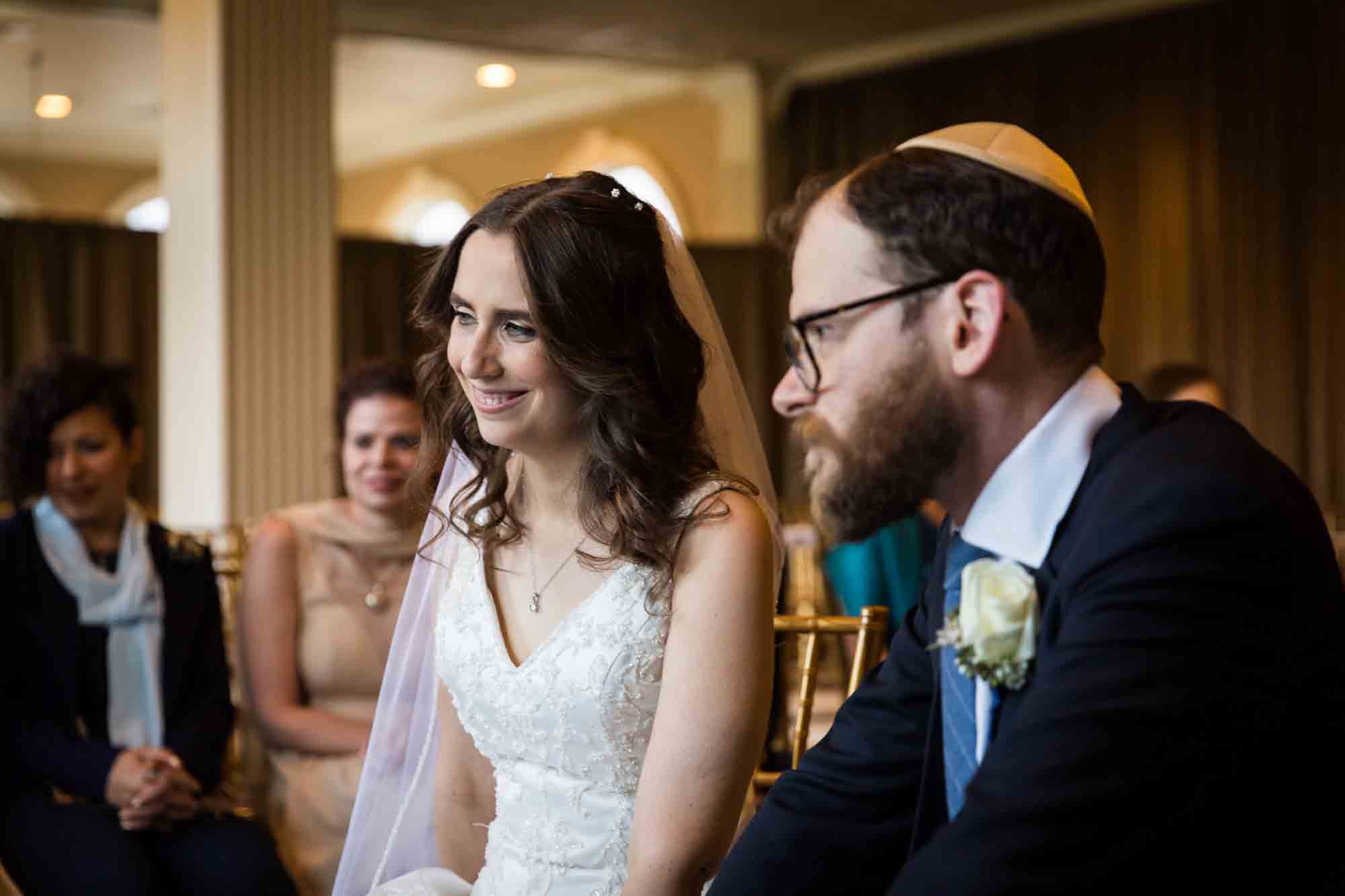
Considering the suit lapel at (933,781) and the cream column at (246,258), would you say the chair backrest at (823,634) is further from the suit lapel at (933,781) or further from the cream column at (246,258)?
the cream column at (246,258)

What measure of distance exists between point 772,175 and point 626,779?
9.62 meters

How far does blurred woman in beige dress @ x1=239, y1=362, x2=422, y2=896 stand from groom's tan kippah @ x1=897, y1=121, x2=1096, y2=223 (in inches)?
101

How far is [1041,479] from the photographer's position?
154 cm

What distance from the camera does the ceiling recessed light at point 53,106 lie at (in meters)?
12.8

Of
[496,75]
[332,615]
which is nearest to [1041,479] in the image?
[332,615]

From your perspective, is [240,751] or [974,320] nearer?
[974,320]

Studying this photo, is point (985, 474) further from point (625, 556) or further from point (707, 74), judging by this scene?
point (707, 74)

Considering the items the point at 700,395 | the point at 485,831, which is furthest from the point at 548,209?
the point at 485,831

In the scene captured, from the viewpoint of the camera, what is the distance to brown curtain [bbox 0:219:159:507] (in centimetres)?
1001

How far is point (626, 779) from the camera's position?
2430 mm

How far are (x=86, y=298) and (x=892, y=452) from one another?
9544 millimetres

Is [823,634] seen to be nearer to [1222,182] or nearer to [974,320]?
[974,320]

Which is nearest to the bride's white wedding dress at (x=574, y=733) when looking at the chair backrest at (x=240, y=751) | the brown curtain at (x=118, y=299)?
the chair backrest at (x=240, y=751)

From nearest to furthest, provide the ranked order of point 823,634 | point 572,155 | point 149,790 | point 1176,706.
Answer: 1. point 1176,706
2. point 823,634
3. point 149,790
4. point 572,155
